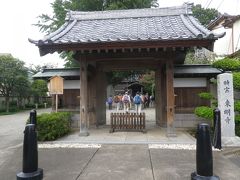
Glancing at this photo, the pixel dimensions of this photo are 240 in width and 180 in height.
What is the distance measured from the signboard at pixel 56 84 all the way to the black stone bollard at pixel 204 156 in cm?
792

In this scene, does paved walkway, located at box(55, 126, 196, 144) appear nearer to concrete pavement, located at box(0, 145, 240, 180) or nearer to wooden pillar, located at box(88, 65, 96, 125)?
concrete pavement, located at box(0, 145, 240, 180)

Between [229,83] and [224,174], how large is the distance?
4344mm

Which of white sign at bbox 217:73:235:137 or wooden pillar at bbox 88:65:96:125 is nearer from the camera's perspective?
white sign at bbox 217:73:235:137

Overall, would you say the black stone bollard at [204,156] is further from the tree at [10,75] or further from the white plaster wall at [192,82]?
the tree at [10,75]

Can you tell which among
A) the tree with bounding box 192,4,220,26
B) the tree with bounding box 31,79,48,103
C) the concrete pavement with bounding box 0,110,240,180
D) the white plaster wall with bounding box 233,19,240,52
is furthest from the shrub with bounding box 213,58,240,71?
the tree with bounding box 192,4,220,26

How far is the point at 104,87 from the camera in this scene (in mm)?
14461

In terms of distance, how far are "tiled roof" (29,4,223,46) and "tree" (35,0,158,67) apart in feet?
36.8

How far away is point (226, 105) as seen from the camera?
9.42 meters

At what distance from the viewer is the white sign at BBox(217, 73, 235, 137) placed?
9.35 metres

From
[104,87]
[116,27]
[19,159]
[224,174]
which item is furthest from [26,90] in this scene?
[224,174]

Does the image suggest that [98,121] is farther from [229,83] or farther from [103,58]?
[229,83]

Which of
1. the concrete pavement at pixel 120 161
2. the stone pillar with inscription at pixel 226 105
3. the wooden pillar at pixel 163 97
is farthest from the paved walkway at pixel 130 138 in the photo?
the stone pillar with inscription at pixel 226 105

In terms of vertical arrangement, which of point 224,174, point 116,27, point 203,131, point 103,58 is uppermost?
point 116,27

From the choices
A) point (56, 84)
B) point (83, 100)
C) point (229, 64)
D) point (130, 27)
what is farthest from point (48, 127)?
point (229, 64)
